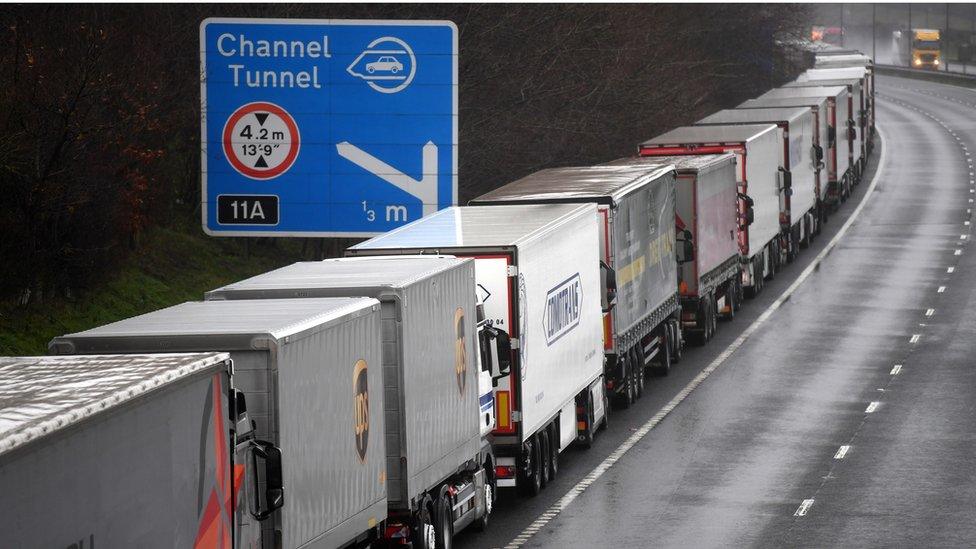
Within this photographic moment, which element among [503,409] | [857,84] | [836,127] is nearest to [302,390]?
[503,409]

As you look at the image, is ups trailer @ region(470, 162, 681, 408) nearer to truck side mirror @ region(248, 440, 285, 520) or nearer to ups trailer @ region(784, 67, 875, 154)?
truck side mirror @ region(248, 440, 285, 520)

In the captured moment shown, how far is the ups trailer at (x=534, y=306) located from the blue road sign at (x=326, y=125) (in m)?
2.53

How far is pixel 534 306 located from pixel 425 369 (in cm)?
464

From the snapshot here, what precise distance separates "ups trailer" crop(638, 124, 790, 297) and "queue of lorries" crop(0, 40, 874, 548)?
165 inches

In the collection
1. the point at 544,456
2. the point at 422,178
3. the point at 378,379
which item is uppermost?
the point at 422,178

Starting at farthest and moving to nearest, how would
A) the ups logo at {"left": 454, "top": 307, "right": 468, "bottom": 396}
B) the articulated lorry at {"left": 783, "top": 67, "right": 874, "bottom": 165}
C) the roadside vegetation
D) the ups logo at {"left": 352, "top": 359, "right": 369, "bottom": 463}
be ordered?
the articulated lorry at {"left": 783, "top": 67, "right": 874, "bottom": 165}, the roadside vegetation, the ups logo at {"left": 454, "top": 307, "right": 468, "bottom": 396}, the ups logo at {"left": 352, "top": 359, "right": 369, "bottom": 463}

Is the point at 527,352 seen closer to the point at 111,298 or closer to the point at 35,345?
the point at 35,345

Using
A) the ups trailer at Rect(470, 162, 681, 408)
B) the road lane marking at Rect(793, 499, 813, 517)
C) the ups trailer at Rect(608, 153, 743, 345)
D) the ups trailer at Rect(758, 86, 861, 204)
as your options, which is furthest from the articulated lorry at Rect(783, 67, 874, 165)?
the road lane marking at Rect(793, 499, 813, 517)

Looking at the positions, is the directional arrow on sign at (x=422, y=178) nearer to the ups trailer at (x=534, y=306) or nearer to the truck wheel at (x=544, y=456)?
the ups trailer at (x=534, y=306)

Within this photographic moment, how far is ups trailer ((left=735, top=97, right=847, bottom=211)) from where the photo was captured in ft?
180

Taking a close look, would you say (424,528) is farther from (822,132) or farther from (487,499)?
(822,132)

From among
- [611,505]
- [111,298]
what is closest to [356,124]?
[611,505]

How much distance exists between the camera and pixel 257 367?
40.8 feet

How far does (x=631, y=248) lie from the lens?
27750mm
